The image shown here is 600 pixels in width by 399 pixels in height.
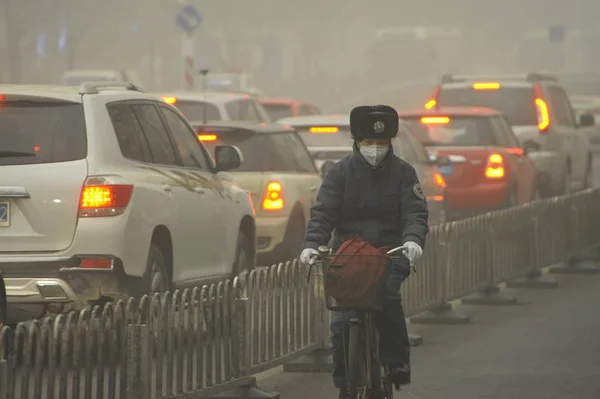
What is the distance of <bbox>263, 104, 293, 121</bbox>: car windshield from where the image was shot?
37.1 meters

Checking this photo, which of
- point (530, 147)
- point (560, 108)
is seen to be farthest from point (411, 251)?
point (560, 108)

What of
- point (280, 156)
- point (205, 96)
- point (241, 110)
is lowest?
point (280, 156)

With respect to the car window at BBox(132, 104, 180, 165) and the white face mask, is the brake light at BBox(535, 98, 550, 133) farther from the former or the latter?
the white face mask

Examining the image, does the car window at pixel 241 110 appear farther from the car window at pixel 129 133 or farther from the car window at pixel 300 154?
the car window at pixel 129 133

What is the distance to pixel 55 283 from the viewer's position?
1188 centimetres

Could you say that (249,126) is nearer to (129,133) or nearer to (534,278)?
(534,278)

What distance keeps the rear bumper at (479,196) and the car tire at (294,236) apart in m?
5.64

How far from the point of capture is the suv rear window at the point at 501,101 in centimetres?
2783

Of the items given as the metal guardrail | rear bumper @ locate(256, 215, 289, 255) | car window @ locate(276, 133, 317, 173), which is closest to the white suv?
the metal guardrail

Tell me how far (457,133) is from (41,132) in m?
12.4

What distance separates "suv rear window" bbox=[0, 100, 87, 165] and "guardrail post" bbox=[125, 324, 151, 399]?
9.22 ft

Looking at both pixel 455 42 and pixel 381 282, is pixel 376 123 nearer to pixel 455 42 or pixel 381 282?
pixel 381 282

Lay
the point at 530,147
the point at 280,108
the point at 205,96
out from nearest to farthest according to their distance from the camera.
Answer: the point at 530,147 < the point at 205,96 < the point at 280,108

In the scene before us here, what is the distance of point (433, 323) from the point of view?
15.5 meters
